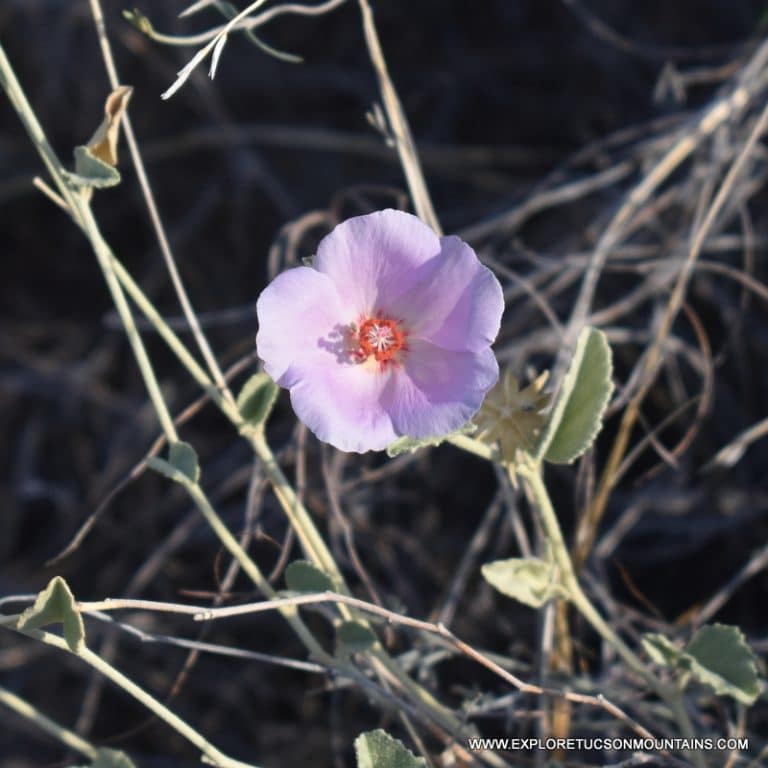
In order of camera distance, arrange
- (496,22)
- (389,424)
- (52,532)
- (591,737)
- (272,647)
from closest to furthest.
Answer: (389,424), (591,737), (272,647), (52,532), (496,22)

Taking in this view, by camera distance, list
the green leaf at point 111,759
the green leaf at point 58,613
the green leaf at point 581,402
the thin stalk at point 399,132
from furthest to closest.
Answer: the thin stalk at point 399,132 < the green leaf at point 111,759 < the green leaf at point 581,402 < the green leaf at point 58,613

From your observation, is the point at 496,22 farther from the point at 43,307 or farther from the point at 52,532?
the point at 52,532

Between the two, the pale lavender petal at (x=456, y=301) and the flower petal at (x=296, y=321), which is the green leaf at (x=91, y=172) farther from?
the pale lavender petal at (x=456, y=301)

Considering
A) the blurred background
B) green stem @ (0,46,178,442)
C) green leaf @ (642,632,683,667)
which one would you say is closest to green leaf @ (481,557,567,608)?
green leaf @ (642,632,683,667)

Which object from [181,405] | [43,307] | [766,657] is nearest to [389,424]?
[766,657]

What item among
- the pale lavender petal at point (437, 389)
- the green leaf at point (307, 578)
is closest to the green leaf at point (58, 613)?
the green leaf at point (307, 578)

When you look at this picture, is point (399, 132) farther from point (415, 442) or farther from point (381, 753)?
point (381, 753)
